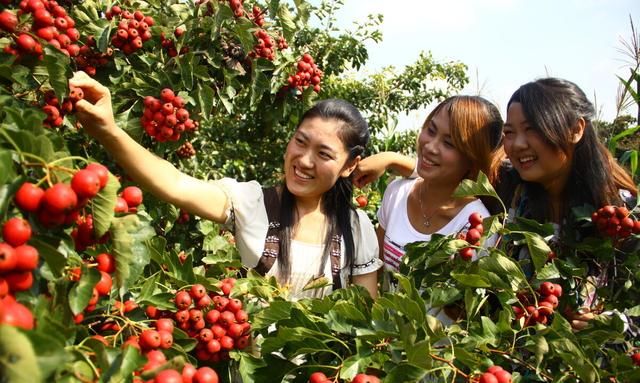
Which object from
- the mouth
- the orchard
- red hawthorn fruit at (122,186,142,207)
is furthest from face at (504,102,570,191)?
red hawthorn fruit at (122,186,142,207)

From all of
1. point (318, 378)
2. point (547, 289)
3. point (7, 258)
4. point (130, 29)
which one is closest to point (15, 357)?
point (7, 258)

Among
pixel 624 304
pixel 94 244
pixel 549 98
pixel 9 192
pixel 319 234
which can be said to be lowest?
pixel 319 234

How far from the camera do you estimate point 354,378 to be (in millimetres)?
1167

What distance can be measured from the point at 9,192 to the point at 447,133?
1.98m

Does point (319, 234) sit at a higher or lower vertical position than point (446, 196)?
lower

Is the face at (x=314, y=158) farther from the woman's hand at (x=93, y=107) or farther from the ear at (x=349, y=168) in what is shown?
the woman's hand at (x=93, y=107)

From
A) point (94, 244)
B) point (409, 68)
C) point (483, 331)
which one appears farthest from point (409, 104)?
point (94, 244)

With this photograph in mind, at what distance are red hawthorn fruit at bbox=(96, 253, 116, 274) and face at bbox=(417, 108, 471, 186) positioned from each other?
68.0 inches

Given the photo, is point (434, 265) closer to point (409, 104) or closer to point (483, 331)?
point (483, 331)

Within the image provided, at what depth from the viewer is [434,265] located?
70.0 inches

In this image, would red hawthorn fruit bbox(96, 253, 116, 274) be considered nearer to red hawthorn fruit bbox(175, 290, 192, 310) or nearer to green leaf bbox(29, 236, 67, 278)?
green leaf bbox(29, 236, 67, 278)

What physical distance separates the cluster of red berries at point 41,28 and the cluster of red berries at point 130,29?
0.39 meters

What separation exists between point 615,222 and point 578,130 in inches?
22.1

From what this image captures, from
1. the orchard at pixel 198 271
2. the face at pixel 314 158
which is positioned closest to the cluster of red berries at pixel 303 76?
the orchard at pixel 198 271
